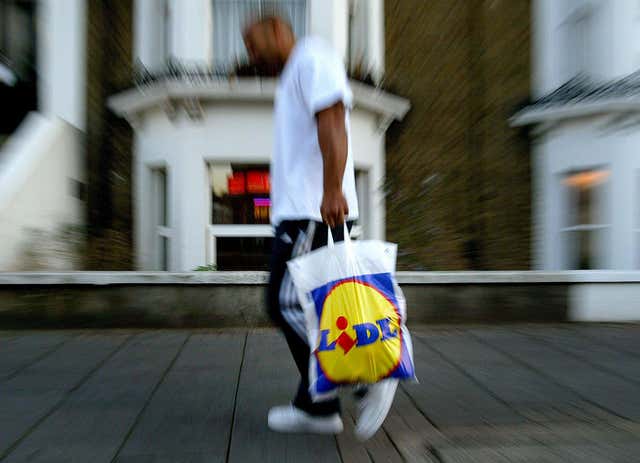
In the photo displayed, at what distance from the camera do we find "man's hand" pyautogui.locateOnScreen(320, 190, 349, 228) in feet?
6.56

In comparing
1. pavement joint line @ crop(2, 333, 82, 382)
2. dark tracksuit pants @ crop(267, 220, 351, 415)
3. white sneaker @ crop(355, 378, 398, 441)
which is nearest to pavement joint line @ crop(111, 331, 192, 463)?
dark tracksuit pants @ crop(267, 220, 351, 415)

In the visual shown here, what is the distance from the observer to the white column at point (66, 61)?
6.31m

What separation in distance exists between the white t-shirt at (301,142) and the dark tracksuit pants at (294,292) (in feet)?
0.18

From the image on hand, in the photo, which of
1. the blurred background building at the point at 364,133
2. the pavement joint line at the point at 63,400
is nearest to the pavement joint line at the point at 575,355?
the blurred background building at the point at 364,133

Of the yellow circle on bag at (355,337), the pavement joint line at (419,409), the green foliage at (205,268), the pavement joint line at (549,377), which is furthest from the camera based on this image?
the green foliage at (205,268)

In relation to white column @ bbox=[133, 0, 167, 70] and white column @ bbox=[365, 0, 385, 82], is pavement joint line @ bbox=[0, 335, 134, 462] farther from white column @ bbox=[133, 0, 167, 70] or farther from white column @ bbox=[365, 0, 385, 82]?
white column @ bbox=[365, 0, 385, 82]

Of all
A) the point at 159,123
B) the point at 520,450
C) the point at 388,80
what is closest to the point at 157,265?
the point at 159,123

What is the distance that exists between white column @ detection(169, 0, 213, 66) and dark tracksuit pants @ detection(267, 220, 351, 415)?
412cm

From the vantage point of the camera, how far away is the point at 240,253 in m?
5.82

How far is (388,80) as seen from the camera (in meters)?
6.39

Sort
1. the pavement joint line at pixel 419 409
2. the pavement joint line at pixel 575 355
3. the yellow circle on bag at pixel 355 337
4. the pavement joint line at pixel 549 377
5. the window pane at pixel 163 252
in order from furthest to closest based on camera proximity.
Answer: the window pane at pixel 163 252 → the pavement joint line at pixel 575 355 → the pavement joint line at pixel 549 377 → the pavement joint line at pixel 419 409 → the yellow circle on bag at pixel 355 337

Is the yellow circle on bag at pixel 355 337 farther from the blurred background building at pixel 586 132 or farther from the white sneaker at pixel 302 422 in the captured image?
the blurred background building at pixel 586 132

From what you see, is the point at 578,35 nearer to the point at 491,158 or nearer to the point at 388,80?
the point at 491,158

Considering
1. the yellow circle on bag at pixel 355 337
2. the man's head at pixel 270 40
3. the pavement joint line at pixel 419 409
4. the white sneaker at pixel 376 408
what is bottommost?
the pavement joint line at pixel 419 409
